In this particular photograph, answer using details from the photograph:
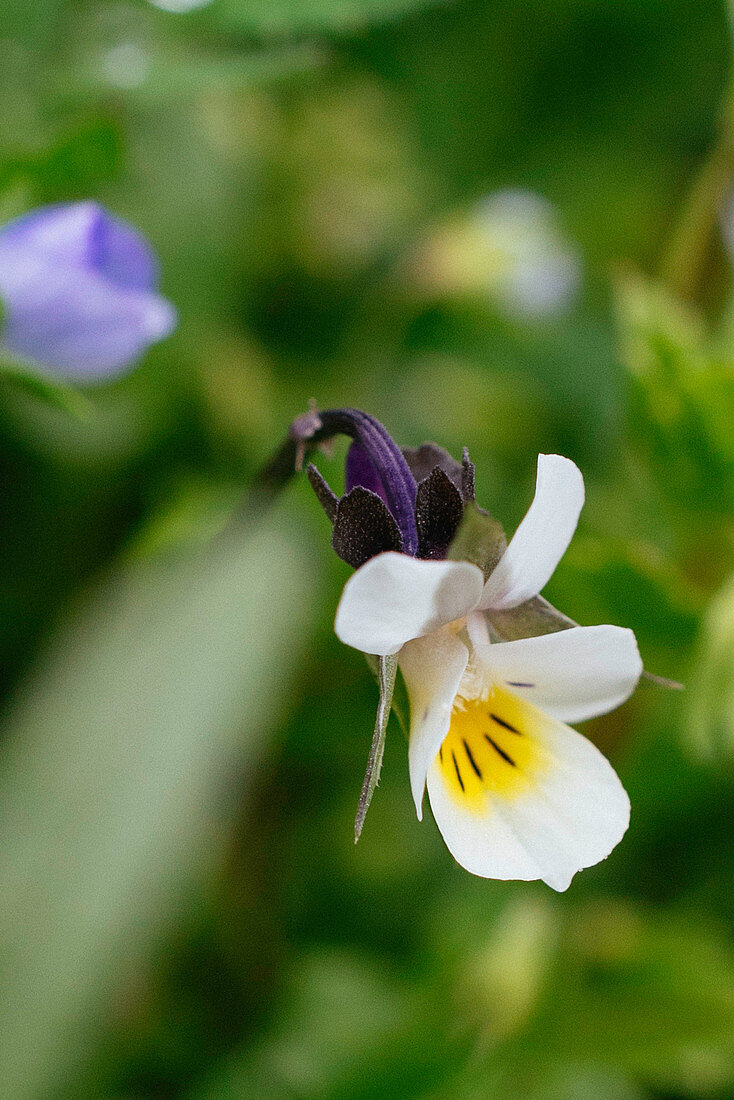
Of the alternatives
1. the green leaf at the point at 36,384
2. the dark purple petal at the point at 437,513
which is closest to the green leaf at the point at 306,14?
the green leaf at the point at 36,384

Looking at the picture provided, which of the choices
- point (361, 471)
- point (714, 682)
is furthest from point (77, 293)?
point (714, 682)

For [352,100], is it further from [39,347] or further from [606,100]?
[39,347]

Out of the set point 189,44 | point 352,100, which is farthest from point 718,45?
point 189,44

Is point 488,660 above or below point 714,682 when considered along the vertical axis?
above

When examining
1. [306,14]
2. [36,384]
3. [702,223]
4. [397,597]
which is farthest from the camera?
[702,223]

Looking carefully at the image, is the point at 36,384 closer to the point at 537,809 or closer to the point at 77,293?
the point at 77,293

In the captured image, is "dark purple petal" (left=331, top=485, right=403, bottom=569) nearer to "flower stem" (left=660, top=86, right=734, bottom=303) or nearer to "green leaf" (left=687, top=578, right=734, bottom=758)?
"green leaf" (left=687, top=578, right=734, bottom=758)

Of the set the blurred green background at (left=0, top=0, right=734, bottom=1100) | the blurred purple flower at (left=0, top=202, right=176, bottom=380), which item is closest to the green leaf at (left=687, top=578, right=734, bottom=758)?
the blurred green background at (left=0, top=0, right=734, bottom=1100)
